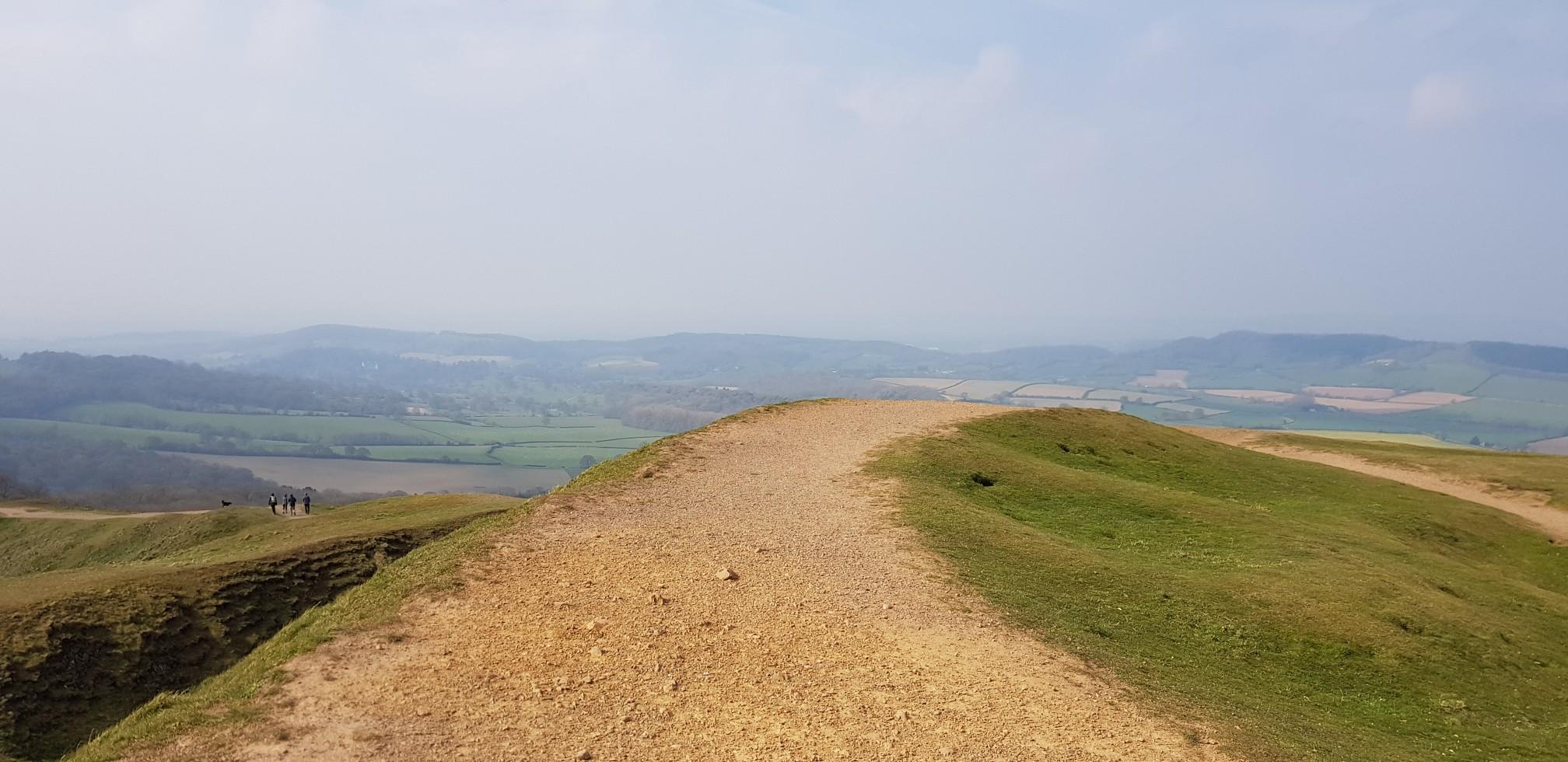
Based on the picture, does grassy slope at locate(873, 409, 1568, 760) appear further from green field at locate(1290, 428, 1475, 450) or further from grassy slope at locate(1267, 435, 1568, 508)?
green field at locate(1290, 428, 1475, 450)

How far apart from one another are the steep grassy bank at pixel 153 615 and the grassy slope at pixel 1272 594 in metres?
19.5

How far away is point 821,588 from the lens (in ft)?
56.4

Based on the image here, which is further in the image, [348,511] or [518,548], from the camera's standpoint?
[348,511]

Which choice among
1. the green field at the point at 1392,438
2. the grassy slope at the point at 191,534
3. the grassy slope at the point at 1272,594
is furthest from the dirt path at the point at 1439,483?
the grassy slope at the point at 191,534

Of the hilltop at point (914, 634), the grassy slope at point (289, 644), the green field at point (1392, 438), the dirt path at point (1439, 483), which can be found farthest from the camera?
the green field at point (1392, 438)

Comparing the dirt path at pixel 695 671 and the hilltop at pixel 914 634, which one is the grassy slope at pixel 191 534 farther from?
the dirt path at pixel 695 671

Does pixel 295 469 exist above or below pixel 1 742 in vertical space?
below

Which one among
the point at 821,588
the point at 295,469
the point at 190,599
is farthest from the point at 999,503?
the point at 295,469

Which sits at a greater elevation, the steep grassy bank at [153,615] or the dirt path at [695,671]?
the dirt path at [695,671]

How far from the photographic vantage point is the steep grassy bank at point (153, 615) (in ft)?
68.1

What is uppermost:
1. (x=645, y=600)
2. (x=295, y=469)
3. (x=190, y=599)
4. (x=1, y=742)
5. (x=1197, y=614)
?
(x=645, y=600)

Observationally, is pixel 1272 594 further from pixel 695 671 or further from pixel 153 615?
pixel 153 615

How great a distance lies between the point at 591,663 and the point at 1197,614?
13.9m

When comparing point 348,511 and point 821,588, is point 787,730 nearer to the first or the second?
point 821,588
